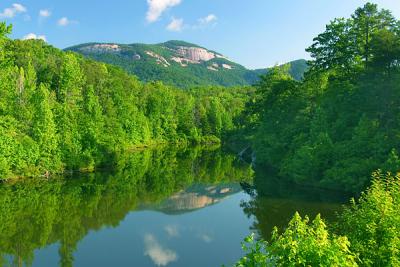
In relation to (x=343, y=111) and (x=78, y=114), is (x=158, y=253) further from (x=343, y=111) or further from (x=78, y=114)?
(x=78, y=114)

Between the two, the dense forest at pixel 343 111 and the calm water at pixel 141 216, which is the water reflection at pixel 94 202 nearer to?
the calm water at pixel 141 216

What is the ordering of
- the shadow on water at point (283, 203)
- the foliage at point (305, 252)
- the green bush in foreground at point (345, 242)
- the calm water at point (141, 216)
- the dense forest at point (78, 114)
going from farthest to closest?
the dense forest at point (78, 114), the shadow on water at point (283, 203), the calm water at point (141, 216), the green bush in foreground at point (345, 242), the foliage at point (305, 252)

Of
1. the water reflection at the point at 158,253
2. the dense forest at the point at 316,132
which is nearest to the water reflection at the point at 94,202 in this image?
the water reflection at the point at 158,253

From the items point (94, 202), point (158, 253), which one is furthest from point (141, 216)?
point (158, 253)

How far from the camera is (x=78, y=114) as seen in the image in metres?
63.3

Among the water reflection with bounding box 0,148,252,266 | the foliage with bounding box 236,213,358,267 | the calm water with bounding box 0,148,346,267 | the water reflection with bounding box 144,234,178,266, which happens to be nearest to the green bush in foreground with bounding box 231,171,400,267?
the foliage with bounding box 236,213,358,267

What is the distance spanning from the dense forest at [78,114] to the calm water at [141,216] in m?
4.22

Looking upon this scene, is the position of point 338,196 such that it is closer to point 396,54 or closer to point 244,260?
point 396,54

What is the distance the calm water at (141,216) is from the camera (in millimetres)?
27328

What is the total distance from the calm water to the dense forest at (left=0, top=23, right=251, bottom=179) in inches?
166

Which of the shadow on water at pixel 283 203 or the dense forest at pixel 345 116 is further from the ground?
the dense forest at pixel 345 116

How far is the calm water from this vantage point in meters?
27.3

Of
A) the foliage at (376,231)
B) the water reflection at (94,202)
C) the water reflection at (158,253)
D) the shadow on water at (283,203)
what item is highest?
the foliage at (376,231)

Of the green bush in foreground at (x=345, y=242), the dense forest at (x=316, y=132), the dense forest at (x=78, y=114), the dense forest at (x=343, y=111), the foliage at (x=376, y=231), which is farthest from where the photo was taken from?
the dense forest at (x=78, y=114)
